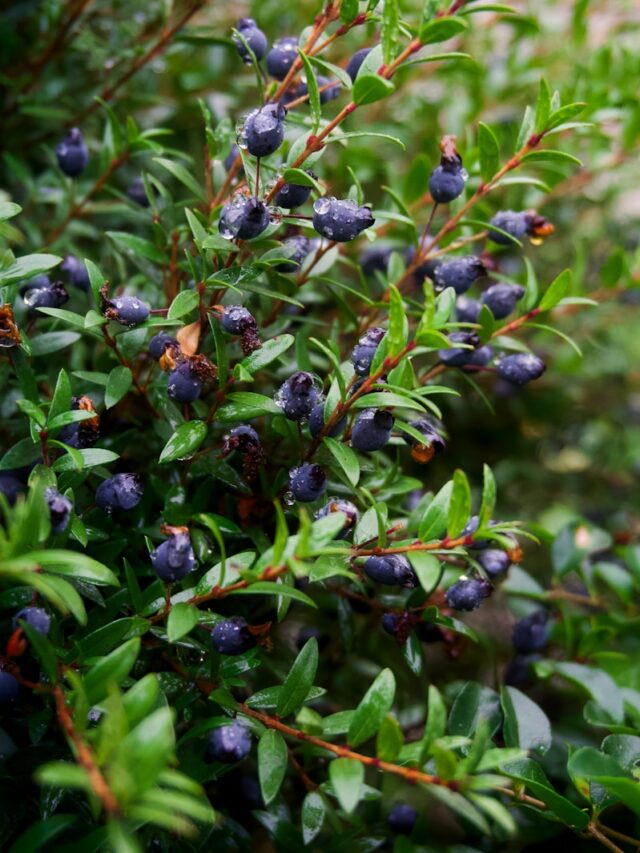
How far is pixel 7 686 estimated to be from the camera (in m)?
0.62

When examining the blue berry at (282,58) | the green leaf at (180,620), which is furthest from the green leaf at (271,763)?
the blue berry at (282,58)

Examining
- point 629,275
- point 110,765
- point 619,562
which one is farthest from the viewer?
point 619,562

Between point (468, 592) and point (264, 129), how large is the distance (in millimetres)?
445

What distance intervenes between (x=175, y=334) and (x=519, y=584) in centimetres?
58

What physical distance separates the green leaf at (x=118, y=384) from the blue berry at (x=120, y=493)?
7 centimetres

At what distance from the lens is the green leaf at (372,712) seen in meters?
0.61

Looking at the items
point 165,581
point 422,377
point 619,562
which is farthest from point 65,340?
point 619,562

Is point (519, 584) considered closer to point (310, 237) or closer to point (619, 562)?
point (619, 562)

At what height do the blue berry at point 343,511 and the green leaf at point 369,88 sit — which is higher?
the green leaf at point 369,88

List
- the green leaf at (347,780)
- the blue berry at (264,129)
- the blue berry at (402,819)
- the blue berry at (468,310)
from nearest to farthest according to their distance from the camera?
the green leaf at (347,780) < the blue berry at (264,129) < the blue berry at (402,819) < the blue berry at (468,310)

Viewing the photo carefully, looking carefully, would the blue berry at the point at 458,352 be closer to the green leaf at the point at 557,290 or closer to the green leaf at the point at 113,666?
the green leaf at the point at 557,290

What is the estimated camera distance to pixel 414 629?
0.82m

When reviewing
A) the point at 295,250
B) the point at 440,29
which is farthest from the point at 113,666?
the point at 440,29

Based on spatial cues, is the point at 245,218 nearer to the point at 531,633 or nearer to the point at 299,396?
the point at 299,396
